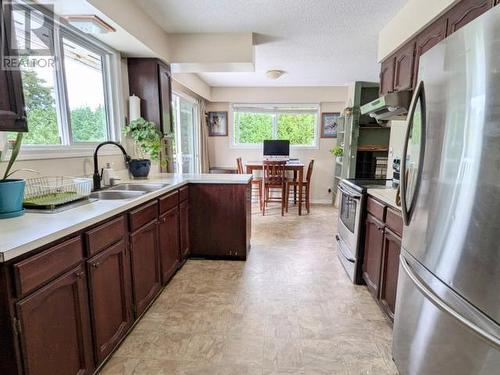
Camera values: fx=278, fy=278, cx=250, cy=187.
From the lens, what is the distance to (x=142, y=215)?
6.07 feet

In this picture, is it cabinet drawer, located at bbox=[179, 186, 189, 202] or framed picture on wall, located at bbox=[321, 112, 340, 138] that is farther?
framed picture on wall, located at bbox=[321, 112, 340, 138]

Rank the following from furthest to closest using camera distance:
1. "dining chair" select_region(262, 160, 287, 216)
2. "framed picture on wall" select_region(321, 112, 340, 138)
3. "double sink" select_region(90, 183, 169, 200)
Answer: "framed picture on wall" select_region(321, 112, 340, 138) < "dining chair" select_region(262, 160, 287, 216) < "double sink" select_region(90, 183, 169, 200)

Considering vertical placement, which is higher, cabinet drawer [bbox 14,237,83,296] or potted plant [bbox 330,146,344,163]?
potted plant [bbox 330,146,344,163]

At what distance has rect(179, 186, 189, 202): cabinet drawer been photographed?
8.46 feet

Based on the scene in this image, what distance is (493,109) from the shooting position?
859 mm

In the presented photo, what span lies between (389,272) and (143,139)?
2396 mm

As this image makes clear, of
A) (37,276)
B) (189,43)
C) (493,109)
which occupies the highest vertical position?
(189,43)

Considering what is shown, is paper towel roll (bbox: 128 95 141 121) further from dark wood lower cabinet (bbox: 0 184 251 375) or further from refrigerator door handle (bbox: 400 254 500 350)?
refrigerator door handle (bbox: 400 254 500 350)

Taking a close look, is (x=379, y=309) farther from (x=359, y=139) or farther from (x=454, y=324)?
(x=359, y=139)

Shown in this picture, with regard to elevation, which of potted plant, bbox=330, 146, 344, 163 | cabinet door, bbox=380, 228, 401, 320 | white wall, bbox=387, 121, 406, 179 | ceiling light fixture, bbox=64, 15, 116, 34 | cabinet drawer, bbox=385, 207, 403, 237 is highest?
ceiling light fixture, bbox=64, 15, 116, 34

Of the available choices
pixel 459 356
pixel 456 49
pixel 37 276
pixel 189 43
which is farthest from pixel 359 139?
pixel 37 276

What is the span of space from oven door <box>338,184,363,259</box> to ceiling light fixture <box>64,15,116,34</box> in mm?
2396

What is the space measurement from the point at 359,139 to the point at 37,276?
5010 millimetres

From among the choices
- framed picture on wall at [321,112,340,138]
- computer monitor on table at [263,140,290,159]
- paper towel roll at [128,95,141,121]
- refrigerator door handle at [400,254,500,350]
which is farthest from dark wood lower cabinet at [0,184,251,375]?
framed picture on wall at [321,112,340,138]
